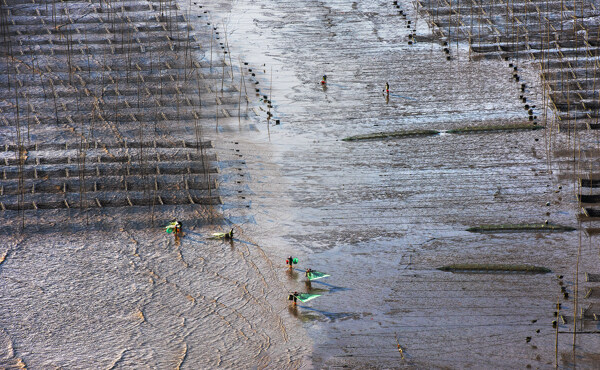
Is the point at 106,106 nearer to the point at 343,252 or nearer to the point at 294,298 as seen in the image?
the point at 343,252

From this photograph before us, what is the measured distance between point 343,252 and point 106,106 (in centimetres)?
884

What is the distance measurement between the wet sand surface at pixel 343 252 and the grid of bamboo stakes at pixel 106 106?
0.93m

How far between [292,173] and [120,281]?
5444mm

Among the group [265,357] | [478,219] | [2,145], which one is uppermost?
[2,145]

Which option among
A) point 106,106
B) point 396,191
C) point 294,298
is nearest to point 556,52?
point 396,191

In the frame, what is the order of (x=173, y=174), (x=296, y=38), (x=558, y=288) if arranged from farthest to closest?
(x=296, y=38), (x=173, y=174), (x=558, y=288)

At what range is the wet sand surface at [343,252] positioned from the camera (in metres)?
14.6

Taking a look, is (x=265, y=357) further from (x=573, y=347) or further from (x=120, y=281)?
(x=573, y=347)

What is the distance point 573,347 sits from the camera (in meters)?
14.4

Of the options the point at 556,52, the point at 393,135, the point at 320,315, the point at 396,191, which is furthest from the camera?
the point at 556,52

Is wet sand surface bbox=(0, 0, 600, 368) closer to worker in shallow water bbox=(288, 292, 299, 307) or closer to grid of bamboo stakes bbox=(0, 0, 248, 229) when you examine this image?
worker in shallow water bbox=(288, 292, 299, 307)

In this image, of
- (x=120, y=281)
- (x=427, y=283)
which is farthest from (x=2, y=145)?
(x=427, y=283)

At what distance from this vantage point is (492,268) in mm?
16641

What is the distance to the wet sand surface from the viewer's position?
14.6 metres
